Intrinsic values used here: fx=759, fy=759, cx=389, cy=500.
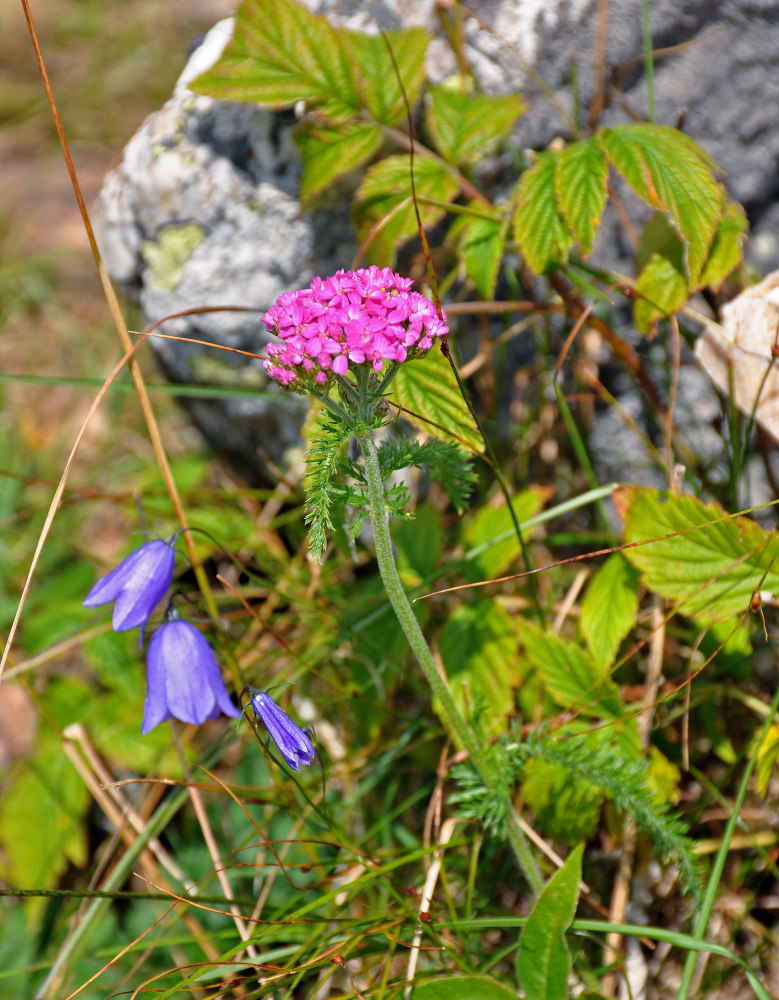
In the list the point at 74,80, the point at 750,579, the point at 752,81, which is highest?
the point at 74,80

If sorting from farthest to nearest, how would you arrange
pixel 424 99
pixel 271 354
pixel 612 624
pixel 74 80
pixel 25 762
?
pixel 74 80 → pixel 25 762 → pixel 424 99 → pixel 612 624 → pixel 271 354

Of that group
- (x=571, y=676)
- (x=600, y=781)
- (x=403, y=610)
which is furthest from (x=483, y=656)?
(x=403, y=610)

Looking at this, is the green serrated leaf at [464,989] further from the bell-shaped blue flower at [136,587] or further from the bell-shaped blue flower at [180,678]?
the bell-shaped blue flower at [136,587]

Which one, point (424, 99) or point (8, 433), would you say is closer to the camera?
point (424, 99)

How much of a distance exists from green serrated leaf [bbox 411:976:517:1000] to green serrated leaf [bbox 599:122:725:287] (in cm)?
116

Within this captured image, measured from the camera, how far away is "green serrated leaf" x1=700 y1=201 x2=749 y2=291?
1421 millimetres

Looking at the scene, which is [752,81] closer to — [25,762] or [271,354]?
[271,354]

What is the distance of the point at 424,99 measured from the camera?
1770 mm

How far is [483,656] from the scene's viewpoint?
1.54 metres

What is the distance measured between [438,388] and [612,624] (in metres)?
0.56

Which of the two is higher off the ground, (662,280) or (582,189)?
(582,189)

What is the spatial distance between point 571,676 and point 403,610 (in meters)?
0.55

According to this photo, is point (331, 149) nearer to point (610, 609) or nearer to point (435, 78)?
point (435, 78)

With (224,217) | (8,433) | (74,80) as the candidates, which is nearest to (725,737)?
(224,217)
